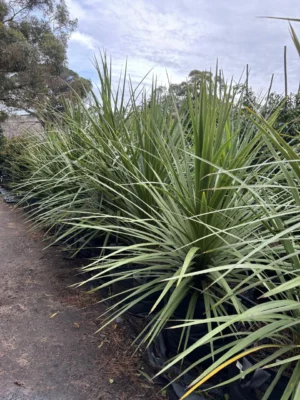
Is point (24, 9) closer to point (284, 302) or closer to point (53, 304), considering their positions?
point (53, 304)

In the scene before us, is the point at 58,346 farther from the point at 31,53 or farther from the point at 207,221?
the point at 31,53

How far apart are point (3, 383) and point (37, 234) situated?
2.50 metres

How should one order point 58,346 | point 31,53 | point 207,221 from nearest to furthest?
1. point 207,221
2. point 58,346
3. point 31,53

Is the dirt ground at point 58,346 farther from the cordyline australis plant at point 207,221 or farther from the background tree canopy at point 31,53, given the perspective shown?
the background tree canopy at point 31,53

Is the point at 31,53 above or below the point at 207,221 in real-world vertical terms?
above

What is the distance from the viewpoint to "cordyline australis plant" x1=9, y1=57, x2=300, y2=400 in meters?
0.84

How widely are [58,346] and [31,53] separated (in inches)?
363

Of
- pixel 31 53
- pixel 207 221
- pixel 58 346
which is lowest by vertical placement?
pixel 58 346

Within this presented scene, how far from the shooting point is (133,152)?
1.94 m

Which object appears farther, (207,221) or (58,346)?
(58,346)

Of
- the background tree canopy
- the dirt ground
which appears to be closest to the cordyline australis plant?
the dirt ground

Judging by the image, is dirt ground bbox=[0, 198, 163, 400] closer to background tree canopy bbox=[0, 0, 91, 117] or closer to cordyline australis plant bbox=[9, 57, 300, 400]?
cordyline australis plant bbox=[9, 57, 300, 400]

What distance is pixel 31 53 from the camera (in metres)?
8.85

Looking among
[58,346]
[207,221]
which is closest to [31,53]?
[58,346]
